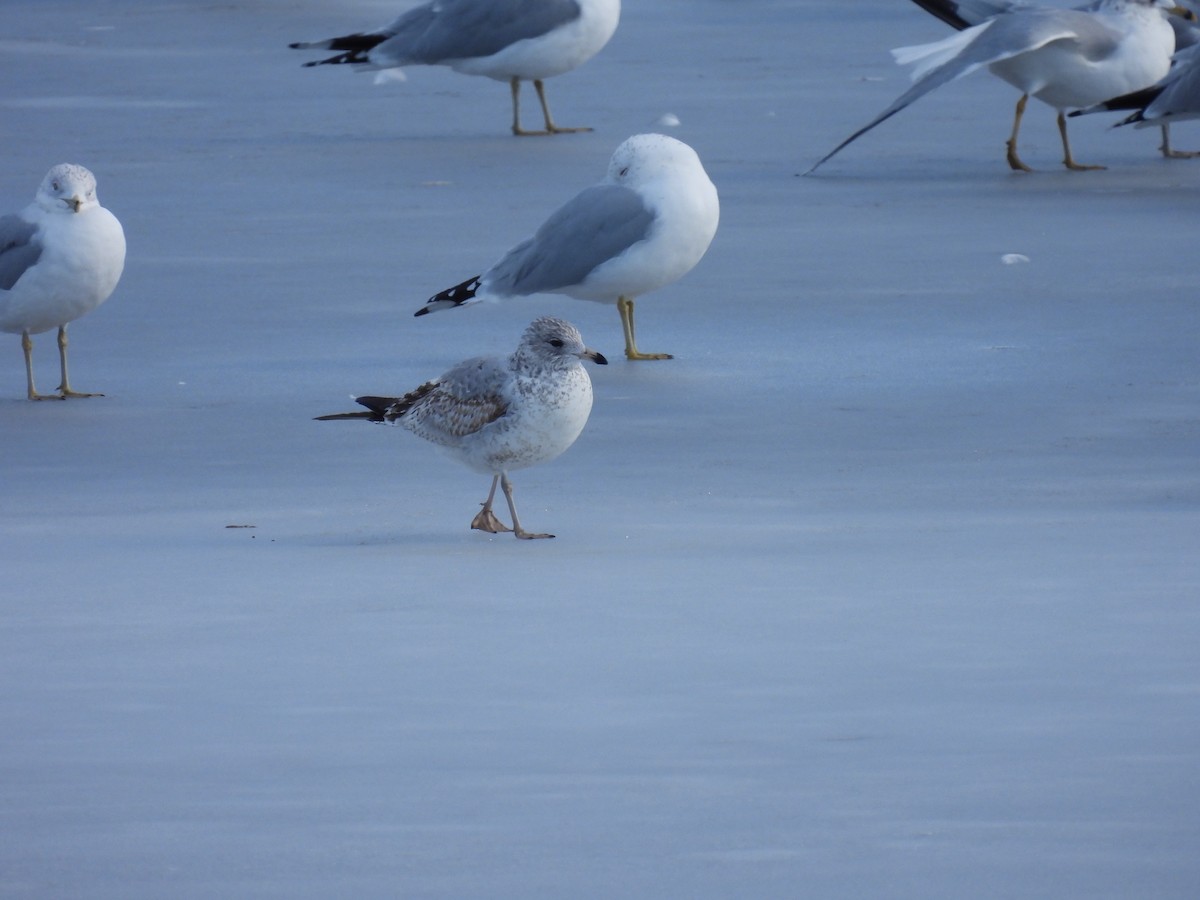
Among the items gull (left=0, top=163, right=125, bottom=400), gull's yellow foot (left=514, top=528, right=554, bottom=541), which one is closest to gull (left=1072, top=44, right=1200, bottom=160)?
gull (left=0, top=163, right=125, bottom=400)

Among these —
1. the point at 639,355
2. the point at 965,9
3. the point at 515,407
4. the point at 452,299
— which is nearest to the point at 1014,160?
the point at 965,9

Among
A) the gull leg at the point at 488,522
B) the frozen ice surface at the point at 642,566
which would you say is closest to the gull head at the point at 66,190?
the frozen ice surface at the point at 642,566

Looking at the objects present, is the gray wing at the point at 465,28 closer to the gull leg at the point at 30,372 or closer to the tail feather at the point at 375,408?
the gull leg at the point at 30,372

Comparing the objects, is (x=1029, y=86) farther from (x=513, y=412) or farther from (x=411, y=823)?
(x=411, y=823)

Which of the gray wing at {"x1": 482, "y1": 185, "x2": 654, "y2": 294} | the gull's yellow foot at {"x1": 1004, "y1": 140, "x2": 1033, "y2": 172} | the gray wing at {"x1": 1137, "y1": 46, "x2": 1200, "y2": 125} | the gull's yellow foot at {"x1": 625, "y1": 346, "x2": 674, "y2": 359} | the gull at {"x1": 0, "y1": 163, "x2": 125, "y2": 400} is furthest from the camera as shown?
the gull's yellow foot at {"x1": 1004, "y1": 140, "x2": 1033, "y2": 172}

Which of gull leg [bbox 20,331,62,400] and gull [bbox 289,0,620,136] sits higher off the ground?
gull [bbox 289,0,620,136]

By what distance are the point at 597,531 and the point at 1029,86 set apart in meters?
7.04

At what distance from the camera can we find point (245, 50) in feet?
57.1

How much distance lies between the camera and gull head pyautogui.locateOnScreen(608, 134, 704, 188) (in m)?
8.10

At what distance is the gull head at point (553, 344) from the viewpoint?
222 inches

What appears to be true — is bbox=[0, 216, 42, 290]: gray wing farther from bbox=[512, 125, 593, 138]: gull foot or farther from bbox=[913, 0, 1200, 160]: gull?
bbox=[913, 0, 1200, 160]: gull

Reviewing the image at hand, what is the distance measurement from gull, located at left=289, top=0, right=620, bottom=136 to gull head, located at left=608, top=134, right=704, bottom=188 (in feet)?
17.1

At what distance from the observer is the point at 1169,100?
38.3 feet

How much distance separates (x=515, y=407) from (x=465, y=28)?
878 centimetres
